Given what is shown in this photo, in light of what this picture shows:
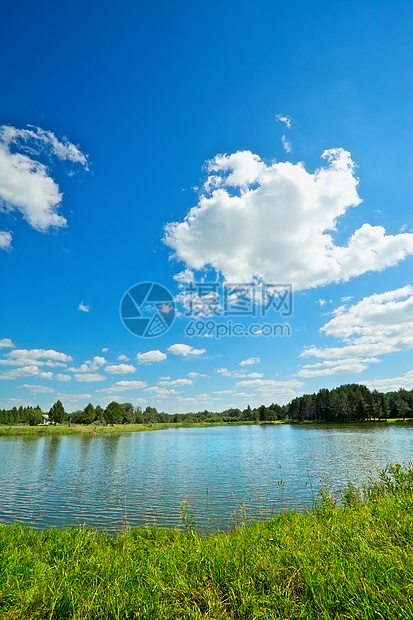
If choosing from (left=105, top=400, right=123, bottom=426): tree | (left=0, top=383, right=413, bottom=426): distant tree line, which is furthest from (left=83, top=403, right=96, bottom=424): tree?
(left=105, top=400, right=123, bottom=426): tree

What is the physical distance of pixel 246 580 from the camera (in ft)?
17.8

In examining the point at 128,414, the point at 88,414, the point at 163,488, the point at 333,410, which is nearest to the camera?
the point at 163,488

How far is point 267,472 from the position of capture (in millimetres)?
26234

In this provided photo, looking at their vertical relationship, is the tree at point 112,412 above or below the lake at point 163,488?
below

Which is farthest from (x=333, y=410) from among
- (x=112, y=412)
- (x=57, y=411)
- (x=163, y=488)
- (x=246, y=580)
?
(x=246, y=580)

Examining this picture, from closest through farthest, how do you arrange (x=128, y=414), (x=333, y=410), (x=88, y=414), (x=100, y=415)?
(x=88, y=414), (x=333, y=410), (x=100, y=415), (x=128, y=414)

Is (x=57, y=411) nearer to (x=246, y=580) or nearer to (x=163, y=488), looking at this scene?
(x=163, y=488)

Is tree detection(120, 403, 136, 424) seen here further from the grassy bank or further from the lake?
the grassy bank

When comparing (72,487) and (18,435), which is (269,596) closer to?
(72,487)

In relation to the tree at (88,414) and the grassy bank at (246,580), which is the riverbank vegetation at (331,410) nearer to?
the tree at (88,414)

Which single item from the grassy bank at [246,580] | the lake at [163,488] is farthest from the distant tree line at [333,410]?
the grassy bank at [246,580]

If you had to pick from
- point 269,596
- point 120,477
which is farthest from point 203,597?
point 120,477

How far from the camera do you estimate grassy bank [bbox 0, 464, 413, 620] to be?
447 cm

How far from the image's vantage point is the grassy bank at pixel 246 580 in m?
4.47
